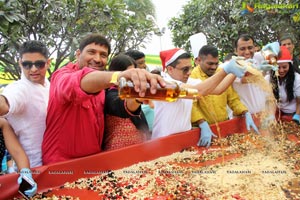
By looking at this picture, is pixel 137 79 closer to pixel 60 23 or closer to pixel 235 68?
pixel 235 68

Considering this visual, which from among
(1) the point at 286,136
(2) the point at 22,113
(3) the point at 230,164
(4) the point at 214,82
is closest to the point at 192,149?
(3) the point at 230,164

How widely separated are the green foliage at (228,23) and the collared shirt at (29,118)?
4.68 meters

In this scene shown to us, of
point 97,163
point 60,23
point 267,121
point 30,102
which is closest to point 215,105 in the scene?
point 267,121

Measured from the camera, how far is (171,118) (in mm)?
2383

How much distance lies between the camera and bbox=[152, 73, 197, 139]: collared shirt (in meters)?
2.37

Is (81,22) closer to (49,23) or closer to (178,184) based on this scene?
(49,23)

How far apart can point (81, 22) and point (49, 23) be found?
1.43 feet

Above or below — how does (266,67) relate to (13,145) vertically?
above

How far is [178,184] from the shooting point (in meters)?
1.58

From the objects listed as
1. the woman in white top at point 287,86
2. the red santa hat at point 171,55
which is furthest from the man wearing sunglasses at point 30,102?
the woman in white top at point 287,86

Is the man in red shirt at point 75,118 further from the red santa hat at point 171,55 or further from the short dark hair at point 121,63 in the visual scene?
the red santa hat at point 171,55

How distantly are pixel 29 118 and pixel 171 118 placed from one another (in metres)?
1.07

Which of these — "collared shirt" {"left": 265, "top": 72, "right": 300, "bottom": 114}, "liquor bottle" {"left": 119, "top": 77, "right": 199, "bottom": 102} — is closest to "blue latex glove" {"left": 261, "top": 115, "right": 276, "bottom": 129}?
"collared shirt" {"left": 265, "top": 72, "right": 300, "bottom": 114}

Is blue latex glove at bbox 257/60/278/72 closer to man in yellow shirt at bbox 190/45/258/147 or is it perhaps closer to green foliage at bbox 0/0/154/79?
man in yellow shirt at bbox 190/45/258/147
